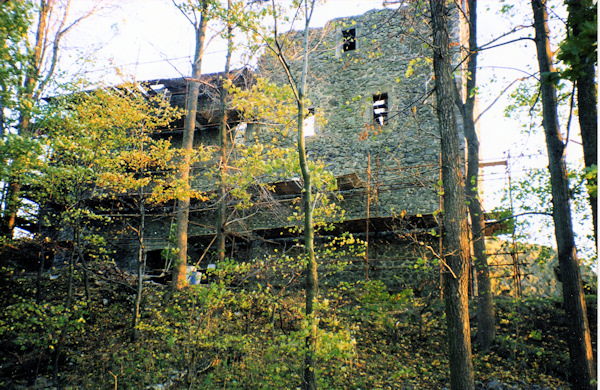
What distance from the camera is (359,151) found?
13.6 metres

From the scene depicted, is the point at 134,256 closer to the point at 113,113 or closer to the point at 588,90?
the point at 113,113

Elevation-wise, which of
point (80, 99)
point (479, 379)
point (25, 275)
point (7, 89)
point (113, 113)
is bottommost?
point (479, 379)

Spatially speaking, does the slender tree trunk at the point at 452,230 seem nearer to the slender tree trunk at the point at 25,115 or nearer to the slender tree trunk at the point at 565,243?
the slender tree trunk at the point at 565,243

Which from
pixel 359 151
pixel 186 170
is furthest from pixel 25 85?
pixel 359 151

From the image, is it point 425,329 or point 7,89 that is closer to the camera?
point 7,89

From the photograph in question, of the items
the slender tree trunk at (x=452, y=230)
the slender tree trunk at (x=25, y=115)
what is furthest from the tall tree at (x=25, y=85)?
the slender tree trunk at (x=452, y=230)

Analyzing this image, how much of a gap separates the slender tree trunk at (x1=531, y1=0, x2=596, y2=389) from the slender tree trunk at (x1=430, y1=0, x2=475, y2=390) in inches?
57.1

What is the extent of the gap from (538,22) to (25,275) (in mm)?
12889

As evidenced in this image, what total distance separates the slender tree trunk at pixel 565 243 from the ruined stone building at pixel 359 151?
466 cm

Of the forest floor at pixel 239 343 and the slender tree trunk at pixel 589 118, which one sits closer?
the slender tree trunk at pixel 589 118

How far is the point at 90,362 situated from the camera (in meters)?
7.20

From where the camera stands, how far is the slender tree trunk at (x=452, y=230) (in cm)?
523

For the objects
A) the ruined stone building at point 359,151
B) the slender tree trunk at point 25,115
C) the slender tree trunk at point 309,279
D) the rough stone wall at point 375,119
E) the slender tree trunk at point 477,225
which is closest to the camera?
the slender tree trunk at point 309,279

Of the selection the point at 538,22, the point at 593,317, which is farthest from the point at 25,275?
the point at 593,317
